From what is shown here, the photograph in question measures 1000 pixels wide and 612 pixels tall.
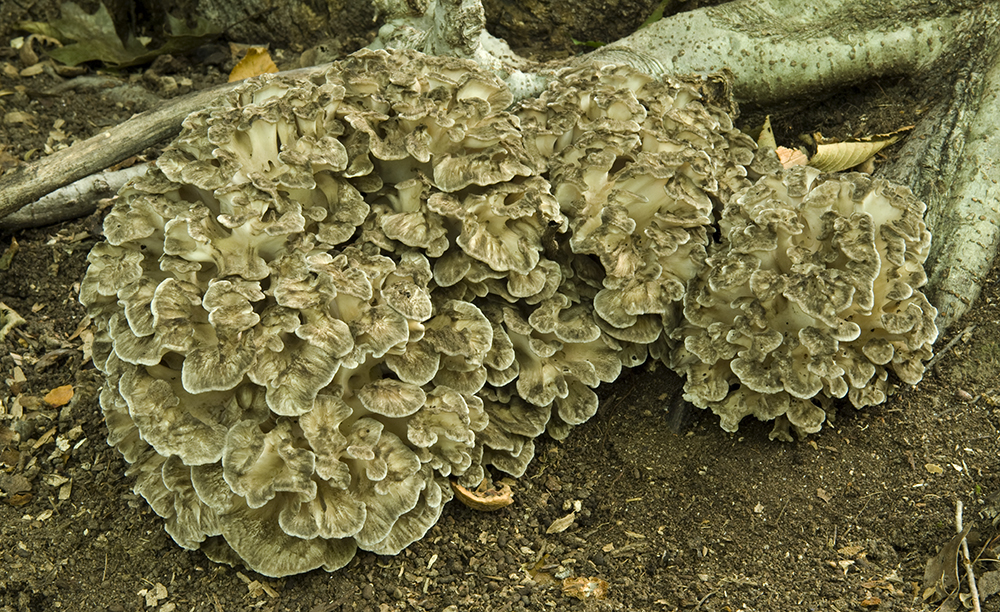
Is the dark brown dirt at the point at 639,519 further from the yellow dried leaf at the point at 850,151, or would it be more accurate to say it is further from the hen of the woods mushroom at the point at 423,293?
the yellow dried leaf at the point at 850,151

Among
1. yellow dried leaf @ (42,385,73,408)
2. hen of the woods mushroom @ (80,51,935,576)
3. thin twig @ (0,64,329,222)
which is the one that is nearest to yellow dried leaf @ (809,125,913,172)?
hen of the woods mushroom @ (80,51,935,576)

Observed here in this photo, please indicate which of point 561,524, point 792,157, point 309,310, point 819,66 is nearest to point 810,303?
point 561,524

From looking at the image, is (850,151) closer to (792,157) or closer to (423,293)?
(792,157)

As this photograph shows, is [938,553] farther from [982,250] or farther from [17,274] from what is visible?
[17,274]

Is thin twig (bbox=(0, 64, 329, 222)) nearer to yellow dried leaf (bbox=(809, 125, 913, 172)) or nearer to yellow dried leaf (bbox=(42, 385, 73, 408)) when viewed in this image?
yellow dried leaf (bbox=(42, 385, 73, 408))

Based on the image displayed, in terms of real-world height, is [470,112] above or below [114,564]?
above

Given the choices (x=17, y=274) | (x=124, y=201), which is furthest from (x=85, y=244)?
(x=124, y=201)

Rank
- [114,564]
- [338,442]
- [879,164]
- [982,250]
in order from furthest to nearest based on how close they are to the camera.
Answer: [879,164], [982,250], [114,564], [338,442]
